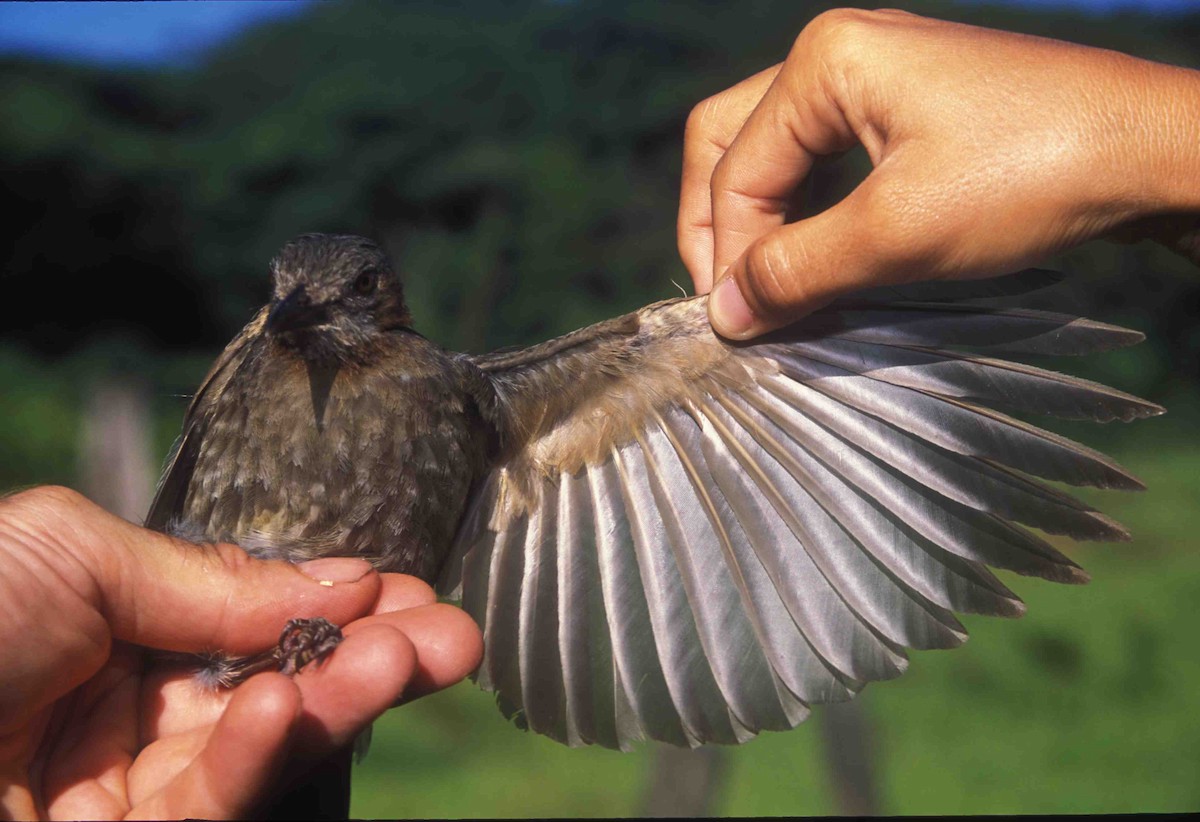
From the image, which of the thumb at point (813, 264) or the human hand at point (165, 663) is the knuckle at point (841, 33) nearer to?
the thumb at point (813, 264)

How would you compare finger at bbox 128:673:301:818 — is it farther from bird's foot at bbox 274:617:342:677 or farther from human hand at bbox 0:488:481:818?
bird's foot at bbox 274:617:342:677

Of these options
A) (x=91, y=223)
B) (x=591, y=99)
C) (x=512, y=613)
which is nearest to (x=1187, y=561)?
(x=591, y=99)

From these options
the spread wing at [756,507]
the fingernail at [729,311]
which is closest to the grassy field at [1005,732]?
the spread wing at [756,507]

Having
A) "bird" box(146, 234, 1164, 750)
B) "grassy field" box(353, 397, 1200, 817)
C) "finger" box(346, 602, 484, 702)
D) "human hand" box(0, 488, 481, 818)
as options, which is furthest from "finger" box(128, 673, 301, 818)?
"grassy field" box(353, 397, 1200, 817)

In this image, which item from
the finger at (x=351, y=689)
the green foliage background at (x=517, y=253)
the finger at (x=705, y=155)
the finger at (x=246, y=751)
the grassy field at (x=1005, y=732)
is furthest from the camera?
the grassy field at (x=1005, y=732)

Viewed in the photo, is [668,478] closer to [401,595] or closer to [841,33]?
[401,595]

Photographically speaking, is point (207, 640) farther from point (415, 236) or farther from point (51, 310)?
point (51, 310)
